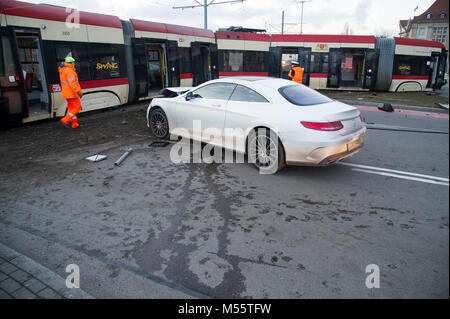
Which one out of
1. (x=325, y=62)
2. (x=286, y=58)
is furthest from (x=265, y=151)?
(x=286, y=58)

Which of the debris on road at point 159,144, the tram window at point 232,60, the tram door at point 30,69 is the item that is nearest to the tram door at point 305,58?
the tram window at point 232,60

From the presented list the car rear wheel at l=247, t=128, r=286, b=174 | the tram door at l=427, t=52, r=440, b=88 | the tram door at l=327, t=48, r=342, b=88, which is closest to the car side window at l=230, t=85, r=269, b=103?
the car rear wheel at l=247, t=128, r=286, b=174

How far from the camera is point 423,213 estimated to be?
412cm

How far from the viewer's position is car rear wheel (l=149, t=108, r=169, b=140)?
7.54 m

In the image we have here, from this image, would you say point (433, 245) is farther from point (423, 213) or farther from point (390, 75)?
point (390, 75)

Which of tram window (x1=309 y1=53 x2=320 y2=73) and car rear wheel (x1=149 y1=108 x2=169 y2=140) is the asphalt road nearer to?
car rear wheel (x1=149 y1=108 x2=169 y2=140)

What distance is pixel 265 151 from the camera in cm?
563

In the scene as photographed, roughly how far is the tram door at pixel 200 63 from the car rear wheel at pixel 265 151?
12402 mm

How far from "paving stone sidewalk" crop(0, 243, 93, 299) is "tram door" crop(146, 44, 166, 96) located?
41.8 ft

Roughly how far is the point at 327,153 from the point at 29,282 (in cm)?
410

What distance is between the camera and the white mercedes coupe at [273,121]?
5.02 meters

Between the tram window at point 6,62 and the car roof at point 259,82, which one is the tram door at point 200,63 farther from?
the car roof at point 259,82

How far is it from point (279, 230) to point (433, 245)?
5.19 ft
